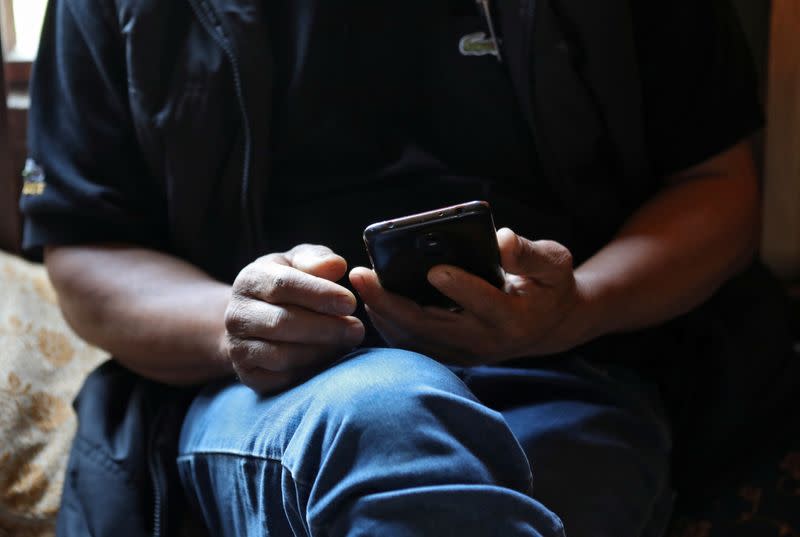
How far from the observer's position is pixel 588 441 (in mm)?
796

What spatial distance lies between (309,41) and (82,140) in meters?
0.25

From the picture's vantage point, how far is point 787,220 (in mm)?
1245

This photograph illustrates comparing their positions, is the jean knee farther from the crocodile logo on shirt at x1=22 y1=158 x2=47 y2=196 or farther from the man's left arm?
the crocodile logo on shirt at x1=22 y1=158 x2=47 y2=196

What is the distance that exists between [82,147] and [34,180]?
61 millimetres

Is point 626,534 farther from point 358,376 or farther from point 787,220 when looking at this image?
point 787,220

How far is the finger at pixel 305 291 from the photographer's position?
0.68 metres

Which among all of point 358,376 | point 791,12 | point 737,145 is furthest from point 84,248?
point 791,12

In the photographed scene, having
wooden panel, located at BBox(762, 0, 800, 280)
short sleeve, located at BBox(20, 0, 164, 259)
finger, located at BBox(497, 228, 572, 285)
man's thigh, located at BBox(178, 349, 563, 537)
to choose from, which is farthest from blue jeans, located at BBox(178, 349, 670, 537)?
wooden panel, located at BBox(762, 0, 800, 280)

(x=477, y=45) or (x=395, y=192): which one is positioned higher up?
(x=477, y=45)

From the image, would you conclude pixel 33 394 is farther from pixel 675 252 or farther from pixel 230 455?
pixel 675 252

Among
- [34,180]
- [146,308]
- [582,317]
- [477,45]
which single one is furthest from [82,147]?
[582,317]

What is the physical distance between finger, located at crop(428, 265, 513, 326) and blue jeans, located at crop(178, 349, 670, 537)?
0.07 meters

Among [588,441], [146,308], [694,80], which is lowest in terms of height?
[588,441]

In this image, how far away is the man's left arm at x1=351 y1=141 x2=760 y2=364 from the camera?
0.73 metres
